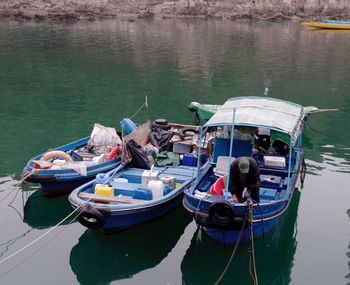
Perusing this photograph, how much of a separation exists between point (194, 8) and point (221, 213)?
80353 millimetres

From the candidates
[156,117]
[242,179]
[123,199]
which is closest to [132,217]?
[123,199]

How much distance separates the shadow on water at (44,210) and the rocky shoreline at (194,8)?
68274mm

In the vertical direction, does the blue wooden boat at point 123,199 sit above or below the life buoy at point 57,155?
below

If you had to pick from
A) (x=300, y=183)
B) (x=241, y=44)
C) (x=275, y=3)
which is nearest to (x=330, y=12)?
(x=275, y=3)

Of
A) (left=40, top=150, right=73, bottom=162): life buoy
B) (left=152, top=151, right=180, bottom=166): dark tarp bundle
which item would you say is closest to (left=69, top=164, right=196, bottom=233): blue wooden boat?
(left=152, top=151, right=180, bottom=166): dark tarp bundle

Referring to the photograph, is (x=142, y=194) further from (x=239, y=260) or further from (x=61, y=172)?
(x=239, y=260)

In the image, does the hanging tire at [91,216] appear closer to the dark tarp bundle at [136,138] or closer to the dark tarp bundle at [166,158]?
the dark tarp bundle at [136,138]

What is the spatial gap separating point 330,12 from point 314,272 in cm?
8285

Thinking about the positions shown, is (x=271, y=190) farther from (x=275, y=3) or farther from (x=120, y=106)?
(x=275, y=3)

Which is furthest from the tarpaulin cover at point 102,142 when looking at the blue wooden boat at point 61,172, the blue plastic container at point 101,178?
the blue plastic container at point 101,178

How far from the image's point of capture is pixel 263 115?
1105 cm

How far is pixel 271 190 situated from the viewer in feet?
37.7

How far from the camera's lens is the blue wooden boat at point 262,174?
30.6 ft

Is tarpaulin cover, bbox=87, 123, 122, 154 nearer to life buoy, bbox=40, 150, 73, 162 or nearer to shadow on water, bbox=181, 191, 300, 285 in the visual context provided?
life buoy, bbox=40, 150, 73, 162
